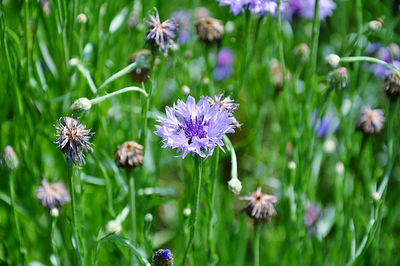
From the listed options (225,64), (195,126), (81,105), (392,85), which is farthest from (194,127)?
(225,64)

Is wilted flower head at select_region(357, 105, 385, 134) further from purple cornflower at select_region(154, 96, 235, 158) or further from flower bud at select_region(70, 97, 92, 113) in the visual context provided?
flower bud at select_region(70, 97, 92, 113)

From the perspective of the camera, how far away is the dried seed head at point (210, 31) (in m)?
0.98

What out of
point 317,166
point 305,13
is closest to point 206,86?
point 317,166

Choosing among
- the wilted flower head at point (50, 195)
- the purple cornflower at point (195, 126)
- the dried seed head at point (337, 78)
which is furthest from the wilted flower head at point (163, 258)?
the dried seed head at point (337, 78)

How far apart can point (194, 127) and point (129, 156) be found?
0.19m

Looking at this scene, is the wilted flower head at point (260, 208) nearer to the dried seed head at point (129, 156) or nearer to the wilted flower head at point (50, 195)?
the dried seed head at point (129, 156)

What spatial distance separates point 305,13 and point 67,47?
0.67 meters

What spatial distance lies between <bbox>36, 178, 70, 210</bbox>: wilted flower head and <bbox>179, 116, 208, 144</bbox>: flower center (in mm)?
369

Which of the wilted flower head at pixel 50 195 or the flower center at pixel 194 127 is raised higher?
the flower center at pixel 194 127

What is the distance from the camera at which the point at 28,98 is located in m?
0.98

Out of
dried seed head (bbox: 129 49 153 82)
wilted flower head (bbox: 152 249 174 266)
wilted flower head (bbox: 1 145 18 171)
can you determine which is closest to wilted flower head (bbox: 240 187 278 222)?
wilted flower head (bbox: 152 249 174 266)

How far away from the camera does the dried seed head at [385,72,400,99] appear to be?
861mm

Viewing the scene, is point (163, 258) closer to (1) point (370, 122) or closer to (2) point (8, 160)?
(2) point (8, 160)

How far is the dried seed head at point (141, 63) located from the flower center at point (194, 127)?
193 millimetres
